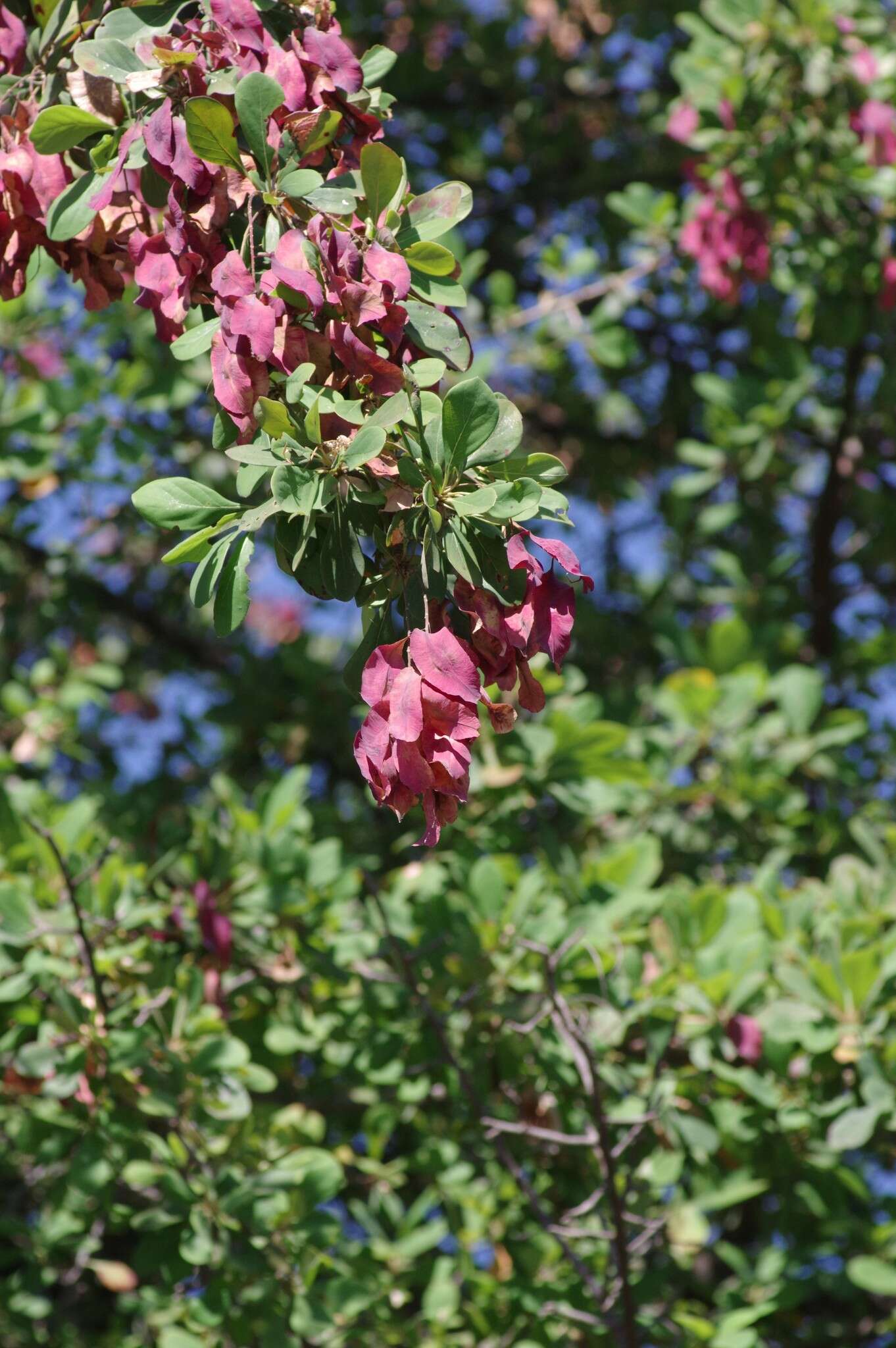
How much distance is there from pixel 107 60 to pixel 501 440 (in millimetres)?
570

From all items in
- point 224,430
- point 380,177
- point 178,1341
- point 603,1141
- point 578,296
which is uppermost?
point 380,177

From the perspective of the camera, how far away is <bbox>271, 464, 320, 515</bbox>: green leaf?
1124 mm

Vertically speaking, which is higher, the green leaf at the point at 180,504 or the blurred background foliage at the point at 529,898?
the green leaf at the point at 180,504

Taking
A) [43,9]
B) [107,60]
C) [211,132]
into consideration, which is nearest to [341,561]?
[211,132]

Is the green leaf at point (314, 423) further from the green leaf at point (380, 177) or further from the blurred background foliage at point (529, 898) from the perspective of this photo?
the blurred background foliage at point (529, 898)

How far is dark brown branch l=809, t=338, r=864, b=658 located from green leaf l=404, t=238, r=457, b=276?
1941 mm

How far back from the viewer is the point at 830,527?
3.22 meters

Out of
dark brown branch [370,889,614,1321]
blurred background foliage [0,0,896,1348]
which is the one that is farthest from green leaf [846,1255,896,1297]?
dark brown branch [370,889,614,1321]

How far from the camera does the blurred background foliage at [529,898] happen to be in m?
2.02

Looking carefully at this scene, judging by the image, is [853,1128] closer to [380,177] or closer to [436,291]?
[436,291]

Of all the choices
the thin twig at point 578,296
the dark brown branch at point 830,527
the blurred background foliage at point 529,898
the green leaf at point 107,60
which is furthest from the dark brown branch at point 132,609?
the green leaf at point 107,60

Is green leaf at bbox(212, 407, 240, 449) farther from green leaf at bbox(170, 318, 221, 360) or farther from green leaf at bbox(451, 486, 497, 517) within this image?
green leaf at bbox(451, 486, 497, 517)

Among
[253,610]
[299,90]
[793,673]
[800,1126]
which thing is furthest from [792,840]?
[253,610]

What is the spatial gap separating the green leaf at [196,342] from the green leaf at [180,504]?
0.45 feet
